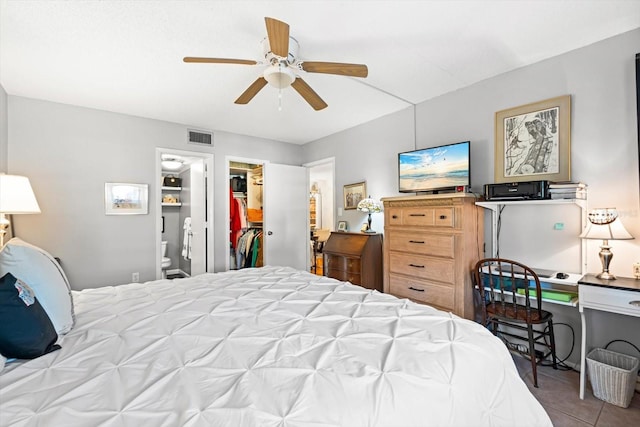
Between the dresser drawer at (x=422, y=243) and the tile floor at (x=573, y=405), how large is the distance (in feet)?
3.58

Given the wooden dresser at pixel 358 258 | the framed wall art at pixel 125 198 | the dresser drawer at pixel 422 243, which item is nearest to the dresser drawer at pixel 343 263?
the wooden dresser at pixel 358 258

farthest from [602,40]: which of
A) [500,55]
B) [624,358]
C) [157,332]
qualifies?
[157,332]

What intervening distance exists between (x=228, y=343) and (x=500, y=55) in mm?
2817

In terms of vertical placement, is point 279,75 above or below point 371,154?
above

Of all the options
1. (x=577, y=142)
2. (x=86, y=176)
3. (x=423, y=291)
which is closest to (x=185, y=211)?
(x=86, y=176)

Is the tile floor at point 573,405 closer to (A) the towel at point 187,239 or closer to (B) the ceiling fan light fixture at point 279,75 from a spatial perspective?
(B) the ceiling fan light fixture at point 279,75

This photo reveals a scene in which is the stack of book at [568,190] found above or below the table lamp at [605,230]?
above

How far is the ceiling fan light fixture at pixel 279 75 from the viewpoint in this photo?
200 cm

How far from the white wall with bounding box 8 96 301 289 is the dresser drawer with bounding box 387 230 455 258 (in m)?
3.02

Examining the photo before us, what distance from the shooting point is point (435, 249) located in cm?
266

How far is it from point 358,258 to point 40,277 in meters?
2.72

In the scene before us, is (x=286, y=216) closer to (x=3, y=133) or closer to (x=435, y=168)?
(x=435, y=168)

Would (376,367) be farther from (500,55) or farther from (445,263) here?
(500,55)

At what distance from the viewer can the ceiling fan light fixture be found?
6.57 feet
